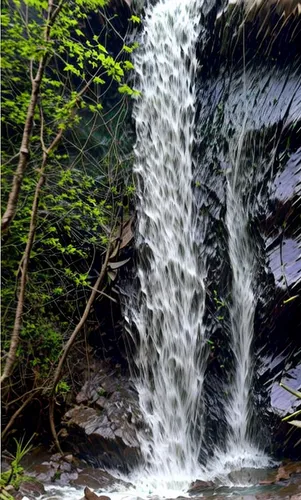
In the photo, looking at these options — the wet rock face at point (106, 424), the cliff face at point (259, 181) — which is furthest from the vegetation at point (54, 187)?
the cliff face at point (259, 181)

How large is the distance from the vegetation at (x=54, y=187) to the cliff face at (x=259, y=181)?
1111mm

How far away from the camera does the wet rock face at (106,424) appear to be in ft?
16.7

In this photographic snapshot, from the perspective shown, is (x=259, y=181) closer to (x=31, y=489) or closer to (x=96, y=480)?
(x=96, y=480)

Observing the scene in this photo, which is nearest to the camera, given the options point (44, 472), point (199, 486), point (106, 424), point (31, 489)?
point (31, 489)

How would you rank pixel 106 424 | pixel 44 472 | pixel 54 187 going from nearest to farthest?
1. pixel 44 472
2. pixel 54 187
3. pixel 106 424

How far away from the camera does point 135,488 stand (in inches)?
189

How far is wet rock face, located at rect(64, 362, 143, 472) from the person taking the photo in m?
5.08

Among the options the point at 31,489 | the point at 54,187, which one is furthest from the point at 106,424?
the point at 54,187

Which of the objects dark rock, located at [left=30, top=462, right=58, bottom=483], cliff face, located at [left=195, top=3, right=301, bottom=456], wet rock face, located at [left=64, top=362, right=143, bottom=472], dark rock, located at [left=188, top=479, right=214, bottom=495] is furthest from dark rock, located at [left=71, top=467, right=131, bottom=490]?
cliff face, located at [left=195, top=3, right=301, bottom=456]

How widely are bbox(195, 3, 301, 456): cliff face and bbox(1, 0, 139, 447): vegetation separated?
3.65 ft

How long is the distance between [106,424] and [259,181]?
3.24 m

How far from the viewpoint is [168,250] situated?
236 inches

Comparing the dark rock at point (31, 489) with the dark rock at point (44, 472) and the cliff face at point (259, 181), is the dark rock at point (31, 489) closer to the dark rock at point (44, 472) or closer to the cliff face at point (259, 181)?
the dark rock at point (44, 472)

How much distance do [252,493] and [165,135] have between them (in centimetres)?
432
